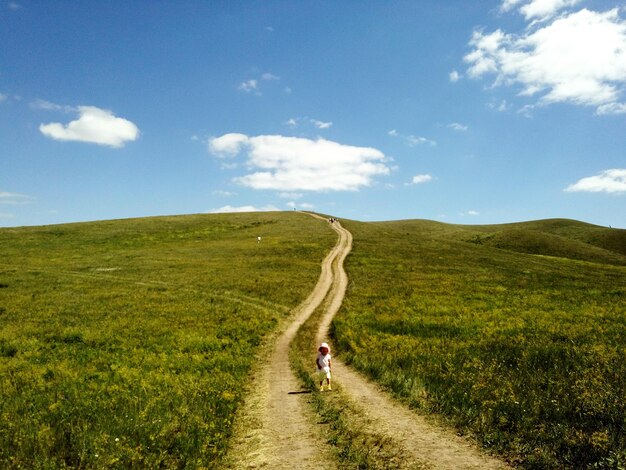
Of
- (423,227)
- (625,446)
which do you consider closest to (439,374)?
(625,446)

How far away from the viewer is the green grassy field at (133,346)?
995 centimetres

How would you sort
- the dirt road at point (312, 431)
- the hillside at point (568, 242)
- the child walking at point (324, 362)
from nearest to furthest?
1. the dirt road at point (312, 431)
2. the child walking at point (324, 362)
3. the hillside at point (568, 242)

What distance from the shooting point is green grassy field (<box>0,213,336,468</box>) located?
995cm

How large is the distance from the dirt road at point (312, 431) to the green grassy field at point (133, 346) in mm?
814

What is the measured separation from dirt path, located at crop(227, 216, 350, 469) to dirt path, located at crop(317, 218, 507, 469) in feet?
5.86

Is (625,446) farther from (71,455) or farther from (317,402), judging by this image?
(71,455)

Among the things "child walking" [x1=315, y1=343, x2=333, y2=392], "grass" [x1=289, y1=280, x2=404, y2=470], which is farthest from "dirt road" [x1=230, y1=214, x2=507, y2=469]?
"child walking" [x1=315, y1=343, x2=333, y2=392]

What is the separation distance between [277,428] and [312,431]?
1151 mm

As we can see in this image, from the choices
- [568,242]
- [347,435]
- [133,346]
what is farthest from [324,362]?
[568,242]

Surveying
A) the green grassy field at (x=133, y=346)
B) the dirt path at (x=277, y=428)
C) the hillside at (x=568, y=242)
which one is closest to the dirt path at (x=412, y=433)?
the dirt path at (x=277, y=428)

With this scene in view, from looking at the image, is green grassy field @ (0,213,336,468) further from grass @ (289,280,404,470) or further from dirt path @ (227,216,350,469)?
grass @ (289,280,404,470)

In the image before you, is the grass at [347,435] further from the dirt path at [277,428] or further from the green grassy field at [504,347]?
the green grassy field at [504,347]

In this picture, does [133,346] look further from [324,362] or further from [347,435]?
[347,435]

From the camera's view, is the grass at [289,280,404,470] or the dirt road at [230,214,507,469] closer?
the grass at [289,280,404,470]
